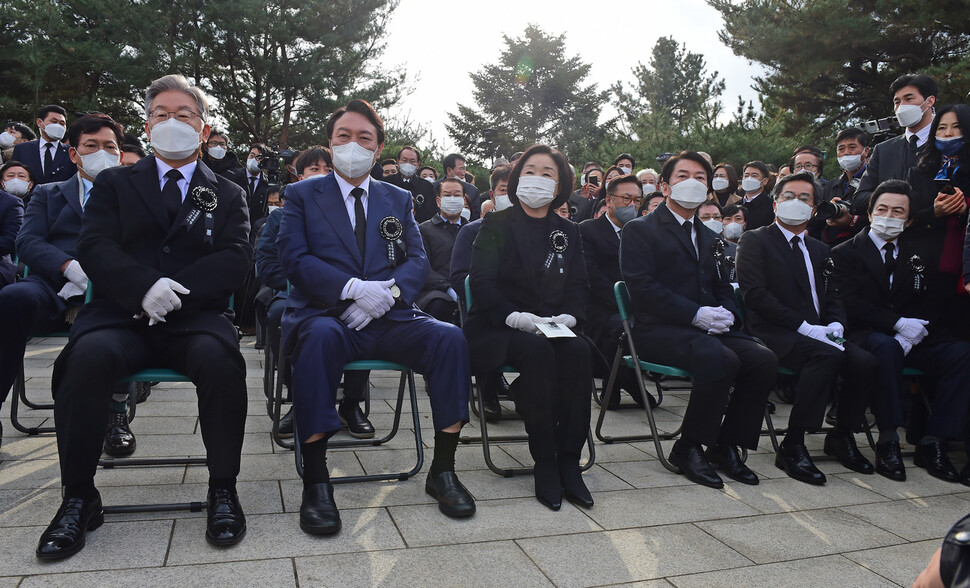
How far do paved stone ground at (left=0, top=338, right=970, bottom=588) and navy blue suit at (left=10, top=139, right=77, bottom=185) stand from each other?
14.1 ft

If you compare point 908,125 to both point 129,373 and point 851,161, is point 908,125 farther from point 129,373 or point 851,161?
point 129,373

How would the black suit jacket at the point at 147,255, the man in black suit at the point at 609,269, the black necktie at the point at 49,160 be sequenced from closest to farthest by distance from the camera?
the black suit jacket at the point at 147,255, the man in black suit at the point at 609,269, the black necktie at the point at 49,160

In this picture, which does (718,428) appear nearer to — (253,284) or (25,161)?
(253,284)

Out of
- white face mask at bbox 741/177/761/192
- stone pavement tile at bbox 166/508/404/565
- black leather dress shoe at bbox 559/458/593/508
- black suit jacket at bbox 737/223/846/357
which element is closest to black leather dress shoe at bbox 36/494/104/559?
stone pavement tile at bbox 166/508/404/565

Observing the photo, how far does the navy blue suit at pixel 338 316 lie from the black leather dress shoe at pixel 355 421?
1.08 m

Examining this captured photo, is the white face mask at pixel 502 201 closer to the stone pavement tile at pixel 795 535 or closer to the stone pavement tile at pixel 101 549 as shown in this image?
the stone pavement tile at pixel 795 535

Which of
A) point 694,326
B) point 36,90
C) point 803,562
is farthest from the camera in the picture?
point 36,90

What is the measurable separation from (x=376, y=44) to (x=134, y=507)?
20.8m

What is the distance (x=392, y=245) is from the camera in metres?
3.62

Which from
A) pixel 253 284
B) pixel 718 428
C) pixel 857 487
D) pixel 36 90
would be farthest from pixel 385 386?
pixel 36 90

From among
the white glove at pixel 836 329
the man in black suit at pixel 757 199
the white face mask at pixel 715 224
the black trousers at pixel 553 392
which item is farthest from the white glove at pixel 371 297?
the man in black suit at pixel 757 199

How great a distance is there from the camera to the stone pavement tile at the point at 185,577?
224 centimetres

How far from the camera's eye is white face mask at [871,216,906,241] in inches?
182

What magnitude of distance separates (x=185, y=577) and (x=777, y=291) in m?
3.83
